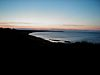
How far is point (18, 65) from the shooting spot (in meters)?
8.76

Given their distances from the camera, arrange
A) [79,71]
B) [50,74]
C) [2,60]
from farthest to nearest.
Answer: [2,60] → [79,71] → [50,74]

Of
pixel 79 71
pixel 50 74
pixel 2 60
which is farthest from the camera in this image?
pixel 2 60

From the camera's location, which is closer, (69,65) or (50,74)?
(50,74)

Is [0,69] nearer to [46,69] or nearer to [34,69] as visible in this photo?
[34,69]

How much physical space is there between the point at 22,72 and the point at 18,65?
3.99 ft

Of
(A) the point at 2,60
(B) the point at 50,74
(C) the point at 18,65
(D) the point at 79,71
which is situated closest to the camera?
(B) the point at 50,74

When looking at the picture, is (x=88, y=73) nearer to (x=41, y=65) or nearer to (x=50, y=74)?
(x=50, y=74)

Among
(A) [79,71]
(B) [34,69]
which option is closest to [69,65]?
(A) [79,71]

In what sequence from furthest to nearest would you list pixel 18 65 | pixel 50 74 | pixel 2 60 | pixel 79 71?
pixel 2 60 → pixel 18 65 → pixel 79 71 → pixel 50 74

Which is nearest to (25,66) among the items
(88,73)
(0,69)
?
(0,69)

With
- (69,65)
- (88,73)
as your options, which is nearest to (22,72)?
(69,65)

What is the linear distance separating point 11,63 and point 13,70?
4.42 ft

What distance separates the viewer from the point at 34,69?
324 inches

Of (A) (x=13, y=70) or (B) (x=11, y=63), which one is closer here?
(A) (x=13, y=70)
